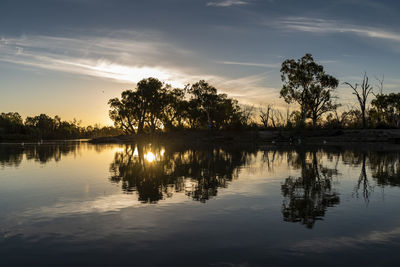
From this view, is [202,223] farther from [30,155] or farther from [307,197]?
[30,155]

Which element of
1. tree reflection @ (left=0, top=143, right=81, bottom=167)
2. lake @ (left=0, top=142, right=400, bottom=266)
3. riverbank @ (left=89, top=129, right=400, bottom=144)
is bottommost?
tree reflection @ (left=0, top=143, right=81, bottom=167)

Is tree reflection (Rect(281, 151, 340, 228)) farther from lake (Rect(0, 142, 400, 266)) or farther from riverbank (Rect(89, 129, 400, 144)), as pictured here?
riverbank (Rect(89, 129, 400, 144))

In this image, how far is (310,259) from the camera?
7.05 meters

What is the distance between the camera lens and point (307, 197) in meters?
13.6

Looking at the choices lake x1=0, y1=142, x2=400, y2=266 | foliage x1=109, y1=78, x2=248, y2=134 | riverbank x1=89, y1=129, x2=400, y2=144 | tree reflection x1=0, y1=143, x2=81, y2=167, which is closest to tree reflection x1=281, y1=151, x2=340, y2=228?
lake x1=0, y1=142, x2=400, y2=266

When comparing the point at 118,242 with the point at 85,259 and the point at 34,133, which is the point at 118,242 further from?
the point at 34,133

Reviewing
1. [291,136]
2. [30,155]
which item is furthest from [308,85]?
[30,155]

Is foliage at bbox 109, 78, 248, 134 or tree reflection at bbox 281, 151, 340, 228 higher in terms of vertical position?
foliage at bbox 109, 78, 248, 134

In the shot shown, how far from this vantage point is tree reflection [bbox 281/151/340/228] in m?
10.6

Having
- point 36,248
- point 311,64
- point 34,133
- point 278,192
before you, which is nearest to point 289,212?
point 278,192

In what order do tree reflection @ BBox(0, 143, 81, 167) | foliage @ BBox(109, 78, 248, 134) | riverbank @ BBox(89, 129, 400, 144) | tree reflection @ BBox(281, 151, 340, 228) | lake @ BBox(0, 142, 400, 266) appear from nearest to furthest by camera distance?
lake @ BBox(0, 142, 400, 266) → tree reflection @ BBox(281, 151, 340, 228) → tree reflection @ BBox(0, 143, 81, 167) → riverbank @ BBox(89, 129, 400, 144) → foliage @ BBox(109, 78, 248, 134)

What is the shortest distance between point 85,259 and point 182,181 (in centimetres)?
1127

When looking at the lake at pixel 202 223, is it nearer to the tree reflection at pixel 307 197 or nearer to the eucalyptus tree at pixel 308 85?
the tree reflection at pixel 307 197

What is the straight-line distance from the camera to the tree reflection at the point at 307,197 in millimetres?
10598
